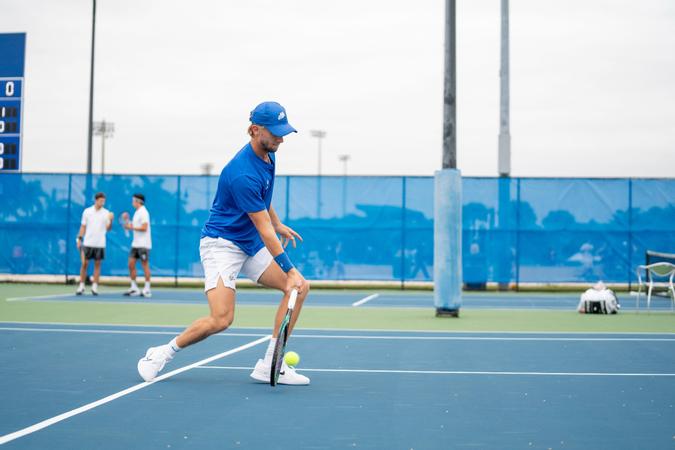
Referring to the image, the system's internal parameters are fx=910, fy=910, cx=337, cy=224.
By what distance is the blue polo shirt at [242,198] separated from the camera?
6.07 m

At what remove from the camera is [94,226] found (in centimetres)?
1738

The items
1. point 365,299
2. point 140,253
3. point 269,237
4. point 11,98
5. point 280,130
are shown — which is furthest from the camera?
point 11,98

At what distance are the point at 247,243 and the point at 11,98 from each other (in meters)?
13.8

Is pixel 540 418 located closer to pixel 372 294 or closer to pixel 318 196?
pixel 372 294

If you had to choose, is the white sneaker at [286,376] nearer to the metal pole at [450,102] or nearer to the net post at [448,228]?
the net post at [448,228]

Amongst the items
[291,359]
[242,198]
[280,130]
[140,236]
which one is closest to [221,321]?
[242,198]

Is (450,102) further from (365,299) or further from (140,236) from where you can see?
(140,236)

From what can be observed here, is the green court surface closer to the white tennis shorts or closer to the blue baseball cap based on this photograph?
the white tennis shorts

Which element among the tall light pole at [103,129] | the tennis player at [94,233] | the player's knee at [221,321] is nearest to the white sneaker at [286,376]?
the player's knee at [221,321]

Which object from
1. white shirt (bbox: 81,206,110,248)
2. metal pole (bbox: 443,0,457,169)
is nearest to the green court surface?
white shirt (bbox: 81,206,110,248)

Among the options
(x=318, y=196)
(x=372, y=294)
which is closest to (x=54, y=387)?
(x=372, y=294)

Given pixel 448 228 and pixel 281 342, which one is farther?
pixel 448 228

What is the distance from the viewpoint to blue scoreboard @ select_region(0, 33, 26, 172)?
18.3m

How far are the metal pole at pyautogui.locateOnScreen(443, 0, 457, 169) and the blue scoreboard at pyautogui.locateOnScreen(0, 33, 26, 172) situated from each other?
30.7 ft
